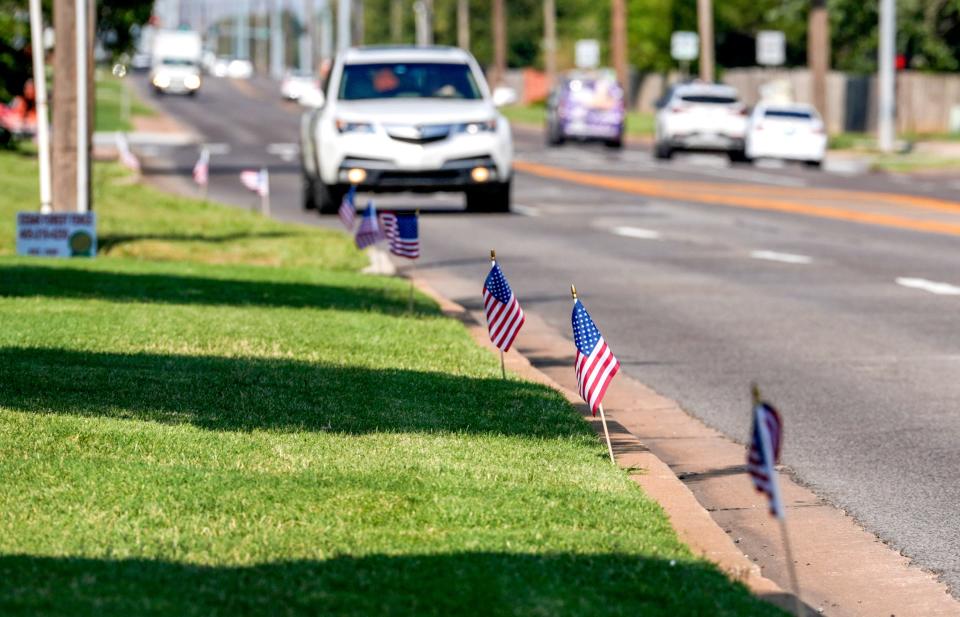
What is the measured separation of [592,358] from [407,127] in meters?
16.4

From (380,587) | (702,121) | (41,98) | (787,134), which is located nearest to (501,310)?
(380,587)

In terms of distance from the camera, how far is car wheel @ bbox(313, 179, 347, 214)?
26094 millimetres

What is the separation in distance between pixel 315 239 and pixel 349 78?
4841mm

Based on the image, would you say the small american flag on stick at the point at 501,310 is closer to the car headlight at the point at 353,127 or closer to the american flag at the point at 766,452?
the american flag at the point at 766,452

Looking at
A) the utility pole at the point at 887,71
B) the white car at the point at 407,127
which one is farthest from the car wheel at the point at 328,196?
the utility pole at the point at 887,71

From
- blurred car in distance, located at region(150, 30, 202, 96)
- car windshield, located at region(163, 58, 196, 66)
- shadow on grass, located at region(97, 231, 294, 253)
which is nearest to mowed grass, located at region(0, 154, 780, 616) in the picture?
shadow on grass, located at region(97, 231, 294, 253)

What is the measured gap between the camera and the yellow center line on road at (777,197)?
2755cm

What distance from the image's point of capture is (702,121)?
48.3m

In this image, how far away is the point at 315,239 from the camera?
21.7 meters

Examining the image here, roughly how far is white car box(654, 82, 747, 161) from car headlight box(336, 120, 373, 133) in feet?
77.7

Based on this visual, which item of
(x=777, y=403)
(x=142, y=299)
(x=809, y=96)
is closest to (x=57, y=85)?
(x=142, y=299)

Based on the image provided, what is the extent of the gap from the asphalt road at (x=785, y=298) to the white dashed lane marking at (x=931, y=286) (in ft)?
0.11

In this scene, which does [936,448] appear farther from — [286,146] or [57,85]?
[286,146]

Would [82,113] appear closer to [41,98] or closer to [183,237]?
[41,98]
